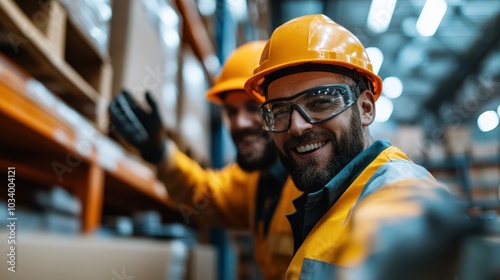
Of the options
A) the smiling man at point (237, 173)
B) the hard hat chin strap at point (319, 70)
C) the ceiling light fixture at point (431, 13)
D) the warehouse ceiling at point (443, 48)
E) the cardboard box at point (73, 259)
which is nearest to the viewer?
the cardboard box at point (73, 259)

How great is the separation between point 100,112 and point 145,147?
25cm

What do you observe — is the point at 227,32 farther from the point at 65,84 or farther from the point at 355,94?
the point at 355,94

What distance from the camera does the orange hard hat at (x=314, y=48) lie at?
3.81 ft

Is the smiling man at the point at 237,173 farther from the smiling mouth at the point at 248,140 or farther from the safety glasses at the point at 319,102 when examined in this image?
the safety glasses at the point at 319,102

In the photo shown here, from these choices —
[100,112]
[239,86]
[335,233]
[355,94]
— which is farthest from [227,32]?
[335,233]

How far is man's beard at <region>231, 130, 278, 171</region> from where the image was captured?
2.04 m

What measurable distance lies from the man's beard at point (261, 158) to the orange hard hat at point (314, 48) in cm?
81

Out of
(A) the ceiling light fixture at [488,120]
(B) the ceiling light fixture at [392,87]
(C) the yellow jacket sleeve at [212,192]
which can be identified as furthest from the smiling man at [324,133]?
(B) the ceiling light fixture at [392,87]

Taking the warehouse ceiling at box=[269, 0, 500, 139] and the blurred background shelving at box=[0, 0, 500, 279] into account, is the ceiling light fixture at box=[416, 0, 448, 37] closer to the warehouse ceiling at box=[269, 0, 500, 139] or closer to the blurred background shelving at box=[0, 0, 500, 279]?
the blurred background shelving at box=[0, 0, 500, 279]

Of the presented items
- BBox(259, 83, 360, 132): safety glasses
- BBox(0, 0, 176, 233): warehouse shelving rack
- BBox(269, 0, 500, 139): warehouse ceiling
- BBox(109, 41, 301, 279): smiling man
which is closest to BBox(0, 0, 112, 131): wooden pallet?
BBox(0, 0, 176, 233): warehouse shelving rack

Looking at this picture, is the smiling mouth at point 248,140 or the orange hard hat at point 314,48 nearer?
the orange hard hat at point 314,48

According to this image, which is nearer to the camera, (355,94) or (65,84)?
(355,94)

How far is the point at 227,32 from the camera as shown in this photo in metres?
4.43

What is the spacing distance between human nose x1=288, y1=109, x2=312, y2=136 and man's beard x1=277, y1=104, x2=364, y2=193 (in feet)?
0.06
